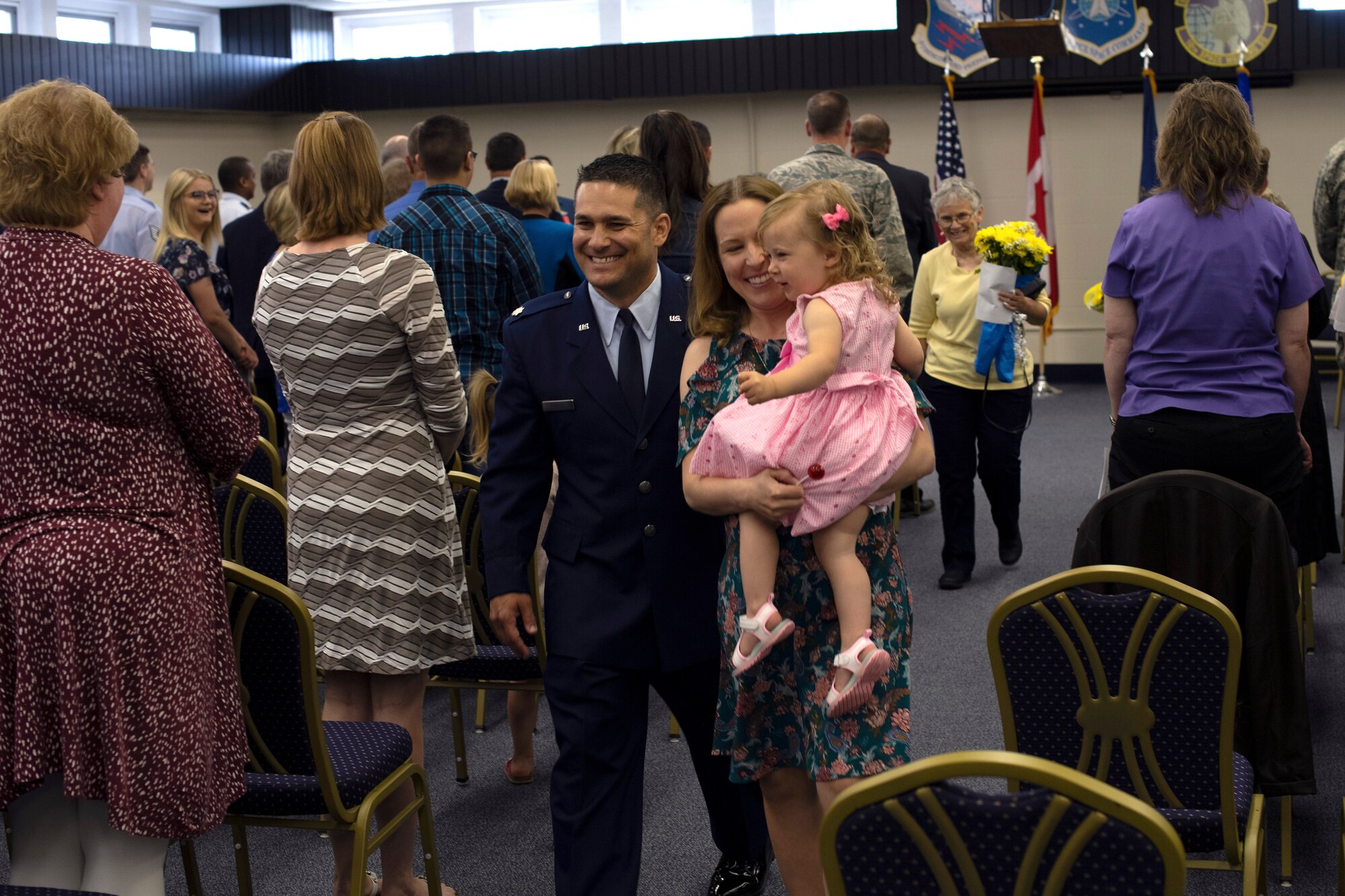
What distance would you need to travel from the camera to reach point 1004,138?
1026 centimetres

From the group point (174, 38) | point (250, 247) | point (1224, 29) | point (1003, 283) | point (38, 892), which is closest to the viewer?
point (38, 892)

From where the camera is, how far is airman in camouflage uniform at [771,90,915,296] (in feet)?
17.4

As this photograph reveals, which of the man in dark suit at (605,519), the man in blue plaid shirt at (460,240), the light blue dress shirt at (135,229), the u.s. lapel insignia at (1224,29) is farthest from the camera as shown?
the u.s. lapel insignia at (1224,29)

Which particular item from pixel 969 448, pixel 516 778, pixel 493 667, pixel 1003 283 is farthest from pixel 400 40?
pixel 493 667

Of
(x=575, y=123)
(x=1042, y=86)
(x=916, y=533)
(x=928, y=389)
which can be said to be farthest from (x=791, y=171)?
(x=575, y=123)

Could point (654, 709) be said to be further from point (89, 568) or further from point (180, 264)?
point (180, 264)

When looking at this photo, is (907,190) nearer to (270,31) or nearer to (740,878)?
(740,878)

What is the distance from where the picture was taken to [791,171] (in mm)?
5238

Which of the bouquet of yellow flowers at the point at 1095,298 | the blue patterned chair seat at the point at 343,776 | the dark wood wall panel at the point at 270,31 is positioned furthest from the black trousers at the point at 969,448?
the dark wood wall panel at the point at 270,31

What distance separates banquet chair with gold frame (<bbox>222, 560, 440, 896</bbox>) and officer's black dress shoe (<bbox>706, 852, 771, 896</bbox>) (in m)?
0.71

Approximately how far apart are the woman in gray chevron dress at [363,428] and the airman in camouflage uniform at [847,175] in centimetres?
273

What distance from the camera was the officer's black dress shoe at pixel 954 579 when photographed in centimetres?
520

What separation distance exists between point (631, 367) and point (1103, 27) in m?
8.49

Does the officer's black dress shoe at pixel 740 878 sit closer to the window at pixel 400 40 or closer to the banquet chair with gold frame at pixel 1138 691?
the banquet chair with gold frame at pixel 1138 691
